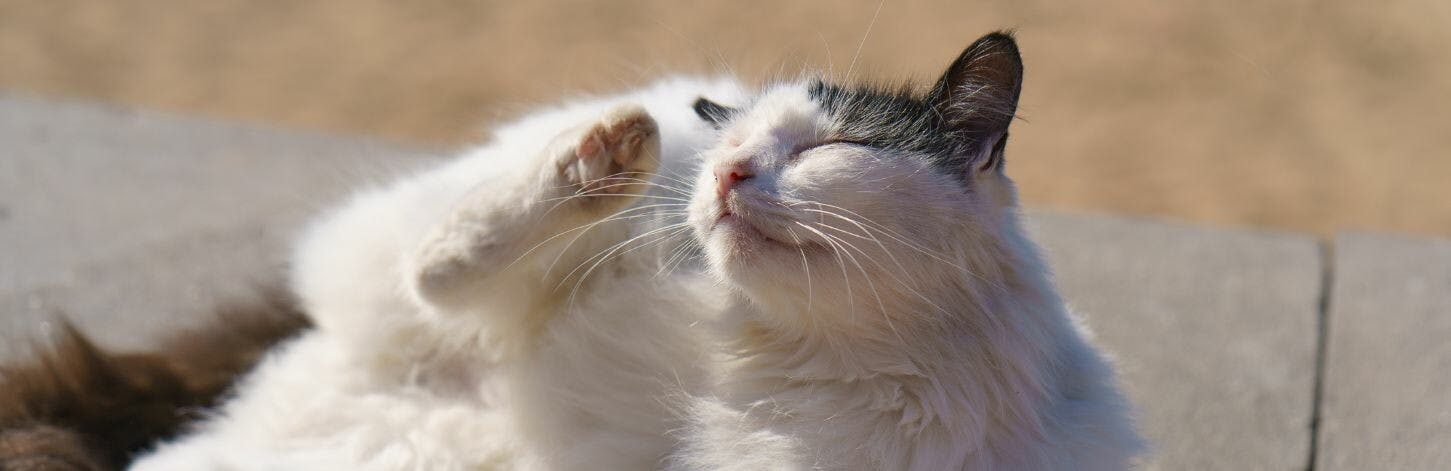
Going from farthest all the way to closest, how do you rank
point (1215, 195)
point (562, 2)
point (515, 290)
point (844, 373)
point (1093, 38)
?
point (562, 2)
point (1093, 38)
point (1215, 195)
point (515, 290)
point (844, 373)

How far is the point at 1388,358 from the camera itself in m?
2.97

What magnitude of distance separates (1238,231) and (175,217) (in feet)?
11.1

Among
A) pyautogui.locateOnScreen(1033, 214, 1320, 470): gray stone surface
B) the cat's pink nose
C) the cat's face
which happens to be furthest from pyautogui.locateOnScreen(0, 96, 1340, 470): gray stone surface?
the cat's pink nose

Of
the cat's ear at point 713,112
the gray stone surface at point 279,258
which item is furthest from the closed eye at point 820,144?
the gray stone surface at point 279,258

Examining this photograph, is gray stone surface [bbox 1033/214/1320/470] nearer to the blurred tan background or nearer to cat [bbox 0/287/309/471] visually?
cat [bbox 0/287/309/471]

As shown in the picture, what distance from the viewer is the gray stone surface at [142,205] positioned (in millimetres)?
3297

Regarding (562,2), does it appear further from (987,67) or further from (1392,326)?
(987,67)

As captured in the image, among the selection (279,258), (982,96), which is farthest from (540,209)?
(279,258)

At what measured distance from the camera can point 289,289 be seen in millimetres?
2775

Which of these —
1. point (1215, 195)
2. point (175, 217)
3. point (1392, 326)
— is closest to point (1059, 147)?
point (1215, 195)

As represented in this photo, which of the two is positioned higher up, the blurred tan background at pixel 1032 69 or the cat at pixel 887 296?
the blurred tan background at pixel 1032 69

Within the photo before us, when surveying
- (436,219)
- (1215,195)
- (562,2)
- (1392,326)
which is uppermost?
(562,2)

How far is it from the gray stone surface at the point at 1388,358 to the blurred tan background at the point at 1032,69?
2.52 metres

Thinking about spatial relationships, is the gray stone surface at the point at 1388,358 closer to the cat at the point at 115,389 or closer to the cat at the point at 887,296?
the cat at the point at 887,296
